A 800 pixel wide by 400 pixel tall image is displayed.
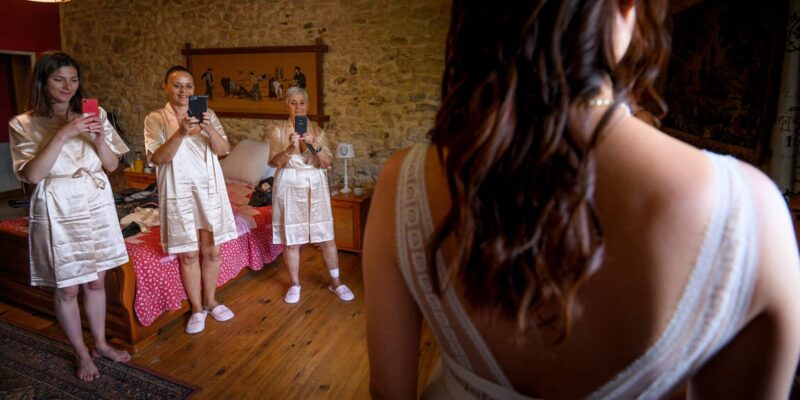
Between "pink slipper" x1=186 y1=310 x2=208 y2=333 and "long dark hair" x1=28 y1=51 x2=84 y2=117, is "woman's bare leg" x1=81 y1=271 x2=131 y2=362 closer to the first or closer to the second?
"pink slipper" x1=186 y1=310 x2=208 y2=333

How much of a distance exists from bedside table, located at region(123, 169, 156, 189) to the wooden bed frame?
204 centimetres

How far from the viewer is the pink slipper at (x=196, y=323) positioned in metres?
2.72

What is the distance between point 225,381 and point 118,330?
0.79m

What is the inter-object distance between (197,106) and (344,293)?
1.62 metres

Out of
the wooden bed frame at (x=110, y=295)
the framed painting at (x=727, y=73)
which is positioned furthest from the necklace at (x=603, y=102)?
the wooden bed frame at (x=110, y=295)

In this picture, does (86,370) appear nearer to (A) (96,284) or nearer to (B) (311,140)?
(A) (96,284)

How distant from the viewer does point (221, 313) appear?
2.88 m

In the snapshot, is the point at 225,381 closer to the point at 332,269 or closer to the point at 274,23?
the point at 332,269

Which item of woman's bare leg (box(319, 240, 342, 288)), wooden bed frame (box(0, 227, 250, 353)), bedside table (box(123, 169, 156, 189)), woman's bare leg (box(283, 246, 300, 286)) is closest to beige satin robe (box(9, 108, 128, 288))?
wooden bed frame (box(0, 227, 250, 353))

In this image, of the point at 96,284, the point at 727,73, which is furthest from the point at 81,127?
the point at 727,73

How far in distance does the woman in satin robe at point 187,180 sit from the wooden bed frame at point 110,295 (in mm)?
226

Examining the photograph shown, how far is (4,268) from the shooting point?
2932 mm

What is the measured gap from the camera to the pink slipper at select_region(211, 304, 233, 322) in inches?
113

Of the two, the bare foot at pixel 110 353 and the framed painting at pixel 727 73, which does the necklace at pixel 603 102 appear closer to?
the framed painting at pixel 727 73
